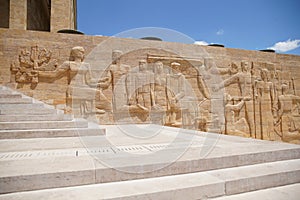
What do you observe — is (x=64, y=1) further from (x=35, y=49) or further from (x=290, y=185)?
(x=290, y=185)

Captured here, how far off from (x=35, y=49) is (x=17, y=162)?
5.45 m

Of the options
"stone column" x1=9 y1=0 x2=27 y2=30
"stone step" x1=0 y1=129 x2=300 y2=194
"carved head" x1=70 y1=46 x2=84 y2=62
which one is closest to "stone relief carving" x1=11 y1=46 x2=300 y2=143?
"carved head" x1=70 y1=46 x2=84 y2=62

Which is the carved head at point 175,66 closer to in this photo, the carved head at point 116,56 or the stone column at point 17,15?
the carved head at point 116,56

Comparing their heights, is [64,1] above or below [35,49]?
above

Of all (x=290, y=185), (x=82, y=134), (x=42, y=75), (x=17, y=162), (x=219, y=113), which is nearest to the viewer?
(x=17, y=162)

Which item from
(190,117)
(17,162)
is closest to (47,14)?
(190,117)

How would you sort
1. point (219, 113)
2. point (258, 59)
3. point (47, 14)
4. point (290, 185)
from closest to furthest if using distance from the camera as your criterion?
point (290, 185) → point (219, 113) → point (258, 59) → point (47, 14)

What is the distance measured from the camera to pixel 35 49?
663cm

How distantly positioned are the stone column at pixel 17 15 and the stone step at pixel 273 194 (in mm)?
9846

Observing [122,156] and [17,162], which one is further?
[122,156]

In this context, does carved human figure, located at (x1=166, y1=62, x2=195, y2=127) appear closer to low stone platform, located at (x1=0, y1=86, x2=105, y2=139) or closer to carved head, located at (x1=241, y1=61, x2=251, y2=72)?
carved head, located at (x1=241, y1=61, x2=251, y2=72)

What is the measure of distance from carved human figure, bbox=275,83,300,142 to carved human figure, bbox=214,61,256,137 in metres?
1.49

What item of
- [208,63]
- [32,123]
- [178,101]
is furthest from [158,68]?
[32,123]

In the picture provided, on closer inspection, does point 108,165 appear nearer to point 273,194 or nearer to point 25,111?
point 273,194
